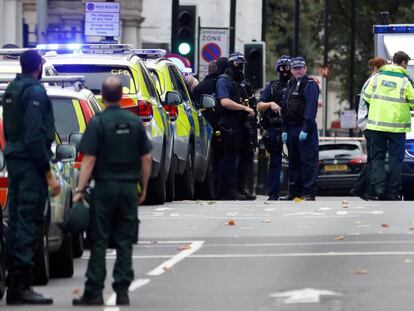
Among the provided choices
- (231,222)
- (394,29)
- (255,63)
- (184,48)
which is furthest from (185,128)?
(255,63)

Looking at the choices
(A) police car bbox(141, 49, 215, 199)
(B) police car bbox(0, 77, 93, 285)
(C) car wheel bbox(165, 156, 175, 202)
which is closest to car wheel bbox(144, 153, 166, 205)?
(C) car wheel bbox(165, 156, 175, 202)

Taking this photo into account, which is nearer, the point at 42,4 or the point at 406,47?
the point at 406,47

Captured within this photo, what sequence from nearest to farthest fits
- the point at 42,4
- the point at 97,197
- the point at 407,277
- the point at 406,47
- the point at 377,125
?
the point at 97,197 < the point at 407,277 < the point at 377,125 < the point at 406,47 < the point at 42,4

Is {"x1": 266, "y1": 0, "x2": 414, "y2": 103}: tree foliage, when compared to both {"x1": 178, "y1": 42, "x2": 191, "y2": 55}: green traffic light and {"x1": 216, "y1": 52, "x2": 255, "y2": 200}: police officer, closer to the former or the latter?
{"x1": 178, "y1": 42, "x2": 191, "y2": 55}: green traffic light

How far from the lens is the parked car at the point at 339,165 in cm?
4241

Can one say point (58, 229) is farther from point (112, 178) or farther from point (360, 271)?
point (360, 271)

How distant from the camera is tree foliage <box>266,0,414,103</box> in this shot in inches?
2965

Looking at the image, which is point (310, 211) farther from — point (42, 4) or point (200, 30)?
point (200, 30)

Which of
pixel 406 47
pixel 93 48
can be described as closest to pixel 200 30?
→ pixel 406 47

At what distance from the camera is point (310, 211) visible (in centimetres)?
2200

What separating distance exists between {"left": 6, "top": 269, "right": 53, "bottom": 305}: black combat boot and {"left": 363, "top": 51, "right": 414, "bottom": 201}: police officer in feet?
36.1

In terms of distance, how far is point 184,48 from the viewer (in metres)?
38.1

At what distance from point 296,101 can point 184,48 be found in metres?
13.7

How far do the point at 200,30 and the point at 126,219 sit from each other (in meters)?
29.7
